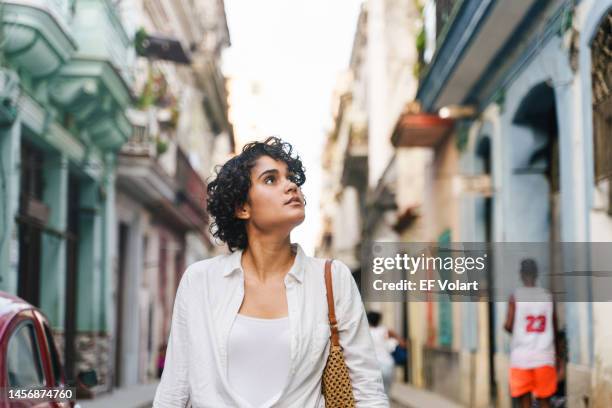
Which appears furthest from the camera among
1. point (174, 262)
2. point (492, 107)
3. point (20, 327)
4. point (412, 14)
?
point (174, 262)

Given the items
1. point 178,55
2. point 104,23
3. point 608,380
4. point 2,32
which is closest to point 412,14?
point 178,55

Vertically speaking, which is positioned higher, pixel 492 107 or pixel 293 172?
pixel 492 107

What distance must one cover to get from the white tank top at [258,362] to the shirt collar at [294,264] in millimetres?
208

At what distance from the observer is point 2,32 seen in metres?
12.3

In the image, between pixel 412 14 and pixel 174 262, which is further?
pixel 174 262

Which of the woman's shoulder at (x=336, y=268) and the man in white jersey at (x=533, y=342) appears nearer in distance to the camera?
the woman's shoulder at (x=336, y=268)

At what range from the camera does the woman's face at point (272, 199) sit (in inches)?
143

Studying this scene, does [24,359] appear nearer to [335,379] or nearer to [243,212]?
[243,212]

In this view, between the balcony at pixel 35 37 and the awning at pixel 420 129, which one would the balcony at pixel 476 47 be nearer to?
the awning at pixel 420 129

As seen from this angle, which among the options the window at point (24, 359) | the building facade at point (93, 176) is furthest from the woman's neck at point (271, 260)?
the building facade at point (93, 176)

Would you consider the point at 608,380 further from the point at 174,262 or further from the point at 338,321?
the point at 174,262

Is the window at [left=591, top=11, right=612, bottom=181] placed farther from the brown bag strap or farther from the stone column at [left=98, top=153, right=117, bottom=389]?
the stone column at [left=98, top=153, right=117, bottom=389]

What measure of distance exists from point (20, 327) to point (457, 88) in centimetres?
1144

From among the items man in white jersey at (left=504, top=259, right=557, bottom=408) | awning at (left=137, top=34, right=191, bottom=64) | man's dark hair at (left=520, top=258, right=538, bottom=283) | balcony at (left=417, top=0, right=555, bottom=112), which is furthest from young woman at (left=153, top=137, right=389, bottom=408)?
awning at (left=137, top=34, right=191, bottom=64)
